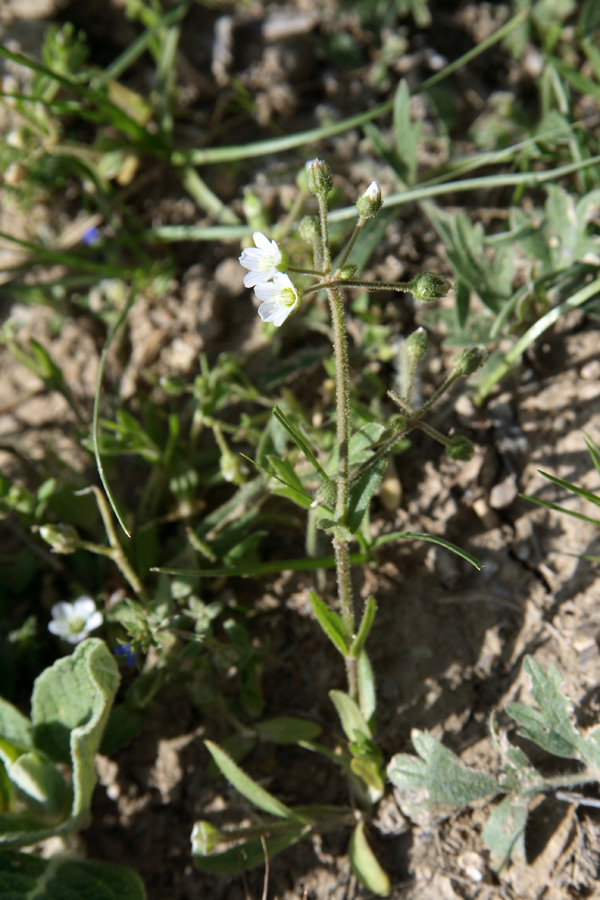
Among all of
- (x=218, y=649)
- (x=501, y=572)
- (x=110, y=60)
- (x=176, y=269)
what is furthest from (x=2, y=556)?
(x=110, y=60)

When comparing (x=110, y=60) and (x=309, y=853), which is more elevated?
(x=110, y=60)

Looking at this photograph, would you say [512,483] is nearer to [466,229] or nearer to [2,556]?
[466,229]

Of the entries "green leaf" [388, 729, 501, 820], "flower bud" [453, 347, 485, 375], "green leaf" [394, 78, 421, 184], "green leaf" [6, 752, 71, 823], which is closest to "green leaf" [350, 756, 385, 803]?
"green leaf" [388, 729, 501, 820]

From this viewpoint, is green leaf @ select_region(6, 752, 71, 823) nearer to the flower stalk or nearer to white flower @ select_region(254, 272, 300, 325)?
the flower stalk

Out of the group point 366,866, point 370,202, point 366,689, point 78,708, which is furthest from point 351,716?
point 370,202

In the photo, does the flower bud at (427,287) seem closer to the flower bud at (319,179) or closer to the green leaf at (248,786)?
the flower bud at (319,179)

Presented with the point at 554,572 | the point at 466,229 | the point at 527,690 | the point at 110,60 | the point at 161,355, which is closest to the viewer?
the point at 527,690
